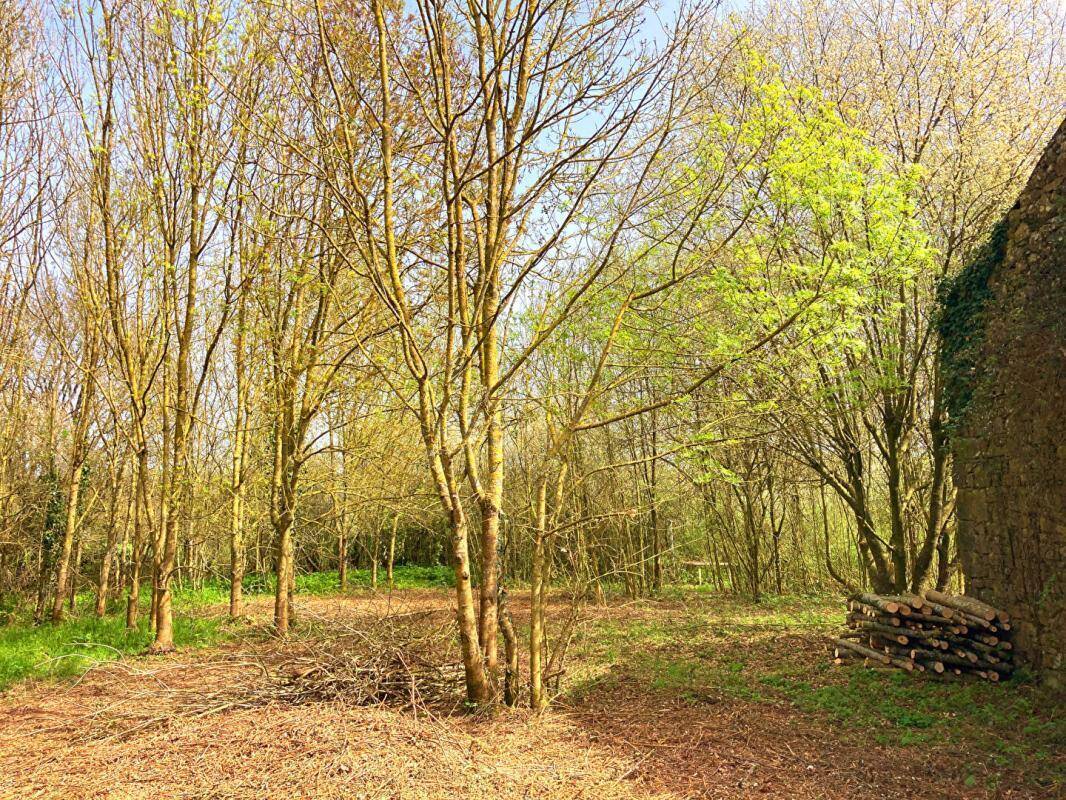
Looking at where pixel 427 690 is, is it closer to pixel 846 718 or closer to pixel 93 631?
pixel 846 718

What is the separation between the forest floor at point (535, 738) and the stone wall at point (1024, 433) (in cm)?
82

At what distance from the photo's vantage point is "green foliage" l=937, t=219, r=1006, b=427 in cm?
666

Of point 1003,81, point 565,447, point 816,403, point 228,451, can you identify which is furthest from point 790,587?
point 228,451

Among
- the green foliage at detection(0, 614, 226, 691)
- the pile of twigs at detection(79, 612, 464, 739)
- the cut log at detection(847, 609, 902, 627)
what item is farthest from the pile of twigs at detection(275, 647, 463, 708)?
the cut log at detection(847, 609, 902, 627)

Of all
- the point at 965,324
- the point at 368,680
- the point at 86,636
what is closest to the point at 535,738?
the point at 368,680

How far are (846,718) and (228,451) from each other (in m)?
10.4

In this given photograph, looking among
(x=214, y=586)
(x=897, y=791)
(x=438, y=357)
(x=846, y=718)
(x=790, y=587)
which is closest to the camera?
(x=897, y=791)

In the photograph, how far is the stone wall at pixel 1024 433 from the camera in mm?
5512

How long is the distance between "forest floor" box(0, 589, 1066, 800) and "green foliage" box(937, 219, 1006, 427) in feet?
9.38

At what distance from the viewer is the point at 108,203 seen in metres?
7.05

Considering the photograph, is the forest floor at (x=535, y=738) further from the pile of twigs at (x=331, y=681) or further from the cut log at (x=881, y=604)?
the cut log at (x=881, y=604)

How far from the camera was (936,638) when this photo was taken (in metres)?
6.29

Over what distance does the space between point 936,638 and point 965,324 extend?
3.26 metres

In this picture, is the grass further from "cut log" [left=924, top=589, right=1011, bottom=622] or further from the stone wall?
the stone wall
